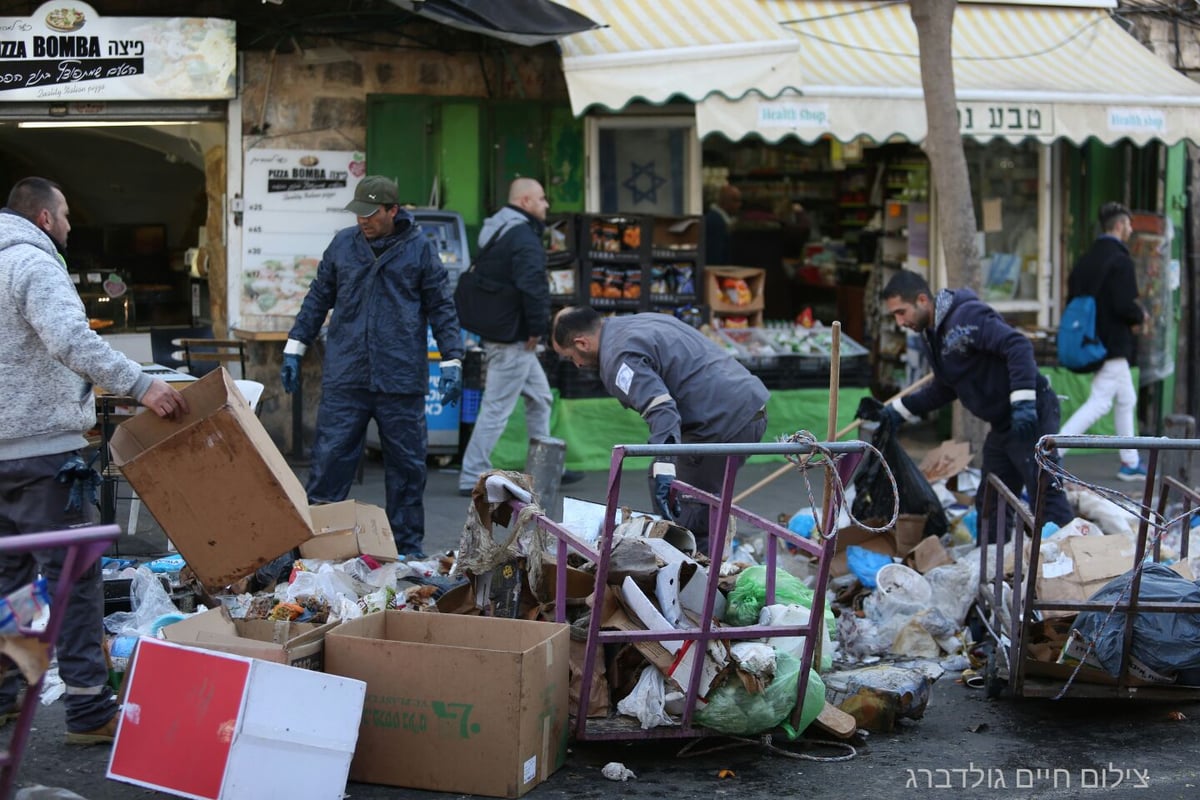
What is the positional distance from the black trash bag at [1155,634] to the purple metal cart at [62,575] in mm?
3472

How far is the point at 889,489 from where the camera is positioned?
745 cm

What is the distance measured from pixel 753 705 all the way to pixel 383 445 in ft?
10.2

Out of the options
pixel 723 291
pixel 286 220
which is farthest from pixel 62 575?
pixel 723 291

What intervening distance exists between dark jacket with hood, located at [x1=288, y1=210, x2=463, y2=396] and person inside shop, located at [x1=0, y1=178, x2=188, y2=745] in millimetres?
2335

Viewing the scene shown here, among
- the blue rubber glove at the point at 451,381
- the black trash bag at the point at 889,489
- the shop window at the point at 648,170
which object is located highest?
the shop window at the point at 648,170

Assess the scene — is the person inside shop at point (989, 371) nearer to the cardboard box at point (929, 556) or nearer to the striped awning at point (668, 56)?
the cardboard box at point (929, 556)

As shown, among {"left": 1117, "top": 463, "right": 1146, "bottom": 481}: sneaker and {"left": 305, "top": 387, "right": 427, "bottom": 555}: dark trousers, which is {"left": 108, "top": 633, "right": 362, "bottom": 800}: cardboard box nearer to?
{"left": 305, "top": 387, "right": 427, "bottom": 555}: dark trousers

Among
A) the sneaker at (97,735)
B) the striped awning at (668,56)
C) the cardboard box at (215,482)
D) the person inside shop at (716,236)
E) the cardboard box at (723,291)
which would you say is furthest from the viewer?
the person inside shop at (716,236)

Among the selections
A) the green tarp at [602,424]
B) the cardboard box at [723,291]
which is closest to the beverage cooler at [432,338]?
the green tarp at [602,424]

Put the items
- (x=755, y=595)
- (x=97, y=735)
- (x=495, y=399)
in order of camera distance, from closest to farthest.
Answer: (x=97, y=735) → (x=755, y=595) → (x=495, y=399)

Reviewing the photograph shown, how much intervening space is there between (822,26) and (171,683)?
8710mm

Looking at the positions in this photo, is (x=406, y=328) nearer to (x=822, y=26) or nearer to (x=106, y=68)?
(x=106, y=68)

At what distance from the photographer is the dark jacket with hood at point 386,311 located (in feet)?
23.6

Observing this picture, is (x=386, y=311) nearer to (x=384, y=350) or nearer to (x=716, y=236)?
(x=384, y=350)
